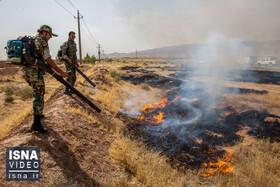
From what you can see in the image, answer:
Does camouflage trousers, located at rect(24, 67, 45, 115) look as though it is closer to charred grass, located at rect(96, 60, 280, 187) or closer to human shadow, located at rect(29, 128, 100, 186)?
human shadow, located at rect(29, 128, 100, 186)

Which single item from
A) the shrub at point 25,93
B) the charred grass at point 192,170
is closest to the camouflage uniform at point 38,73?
the charred grass at point 192,170

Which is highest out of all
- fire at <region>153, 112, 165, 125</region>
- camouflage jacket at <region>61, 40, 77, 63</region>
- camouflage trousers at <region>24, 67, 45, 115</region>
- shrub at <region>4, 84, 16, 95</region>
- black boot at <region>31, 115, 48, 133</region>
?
camouflage jacket at <region>61, 40, 77, 63</region>

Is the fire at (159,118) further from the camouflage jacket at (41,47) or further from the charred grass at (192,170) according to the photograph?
the camouflage jacket at (41,47)

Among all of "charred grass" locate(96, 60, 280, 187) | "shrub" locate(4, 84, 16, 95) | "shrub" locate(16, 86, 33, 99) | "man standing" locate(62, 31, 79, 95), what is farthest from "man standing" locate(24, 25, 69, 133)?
"shrub" locate(4, 84, 16, 95)

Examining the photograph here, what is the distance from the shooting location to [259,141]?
17.9 ft

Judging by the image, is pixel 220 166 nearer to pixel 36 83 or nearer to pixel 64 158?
pixel 64 158

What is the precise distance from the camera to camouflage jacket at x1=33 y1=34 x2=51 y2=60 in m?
3.03

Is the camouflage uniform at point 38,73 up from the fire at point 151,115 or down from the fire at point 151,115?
up

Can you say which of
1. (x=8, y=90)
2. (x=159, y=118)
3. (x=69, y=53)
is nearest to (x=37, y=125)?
(x=69, y=53)

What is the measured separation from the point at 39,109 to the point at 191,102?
26.3 feet

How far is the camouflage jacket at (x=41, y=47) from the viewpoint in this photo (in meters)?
3.03

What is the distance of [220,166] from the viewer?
4.39 metres

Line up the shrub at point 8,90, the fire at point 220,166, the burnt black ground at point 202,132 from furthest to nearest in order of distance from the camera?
the shrub at point 8,90 < the burnt black ground at point 202,132 < the fire at point 220,166

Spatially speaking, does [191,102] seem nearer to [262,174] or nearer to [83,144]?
[262,174]
